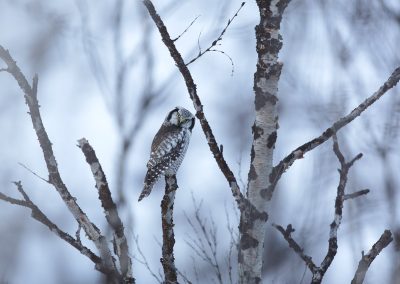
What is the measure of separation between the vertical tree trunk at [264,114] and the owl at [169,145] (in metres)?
2.64

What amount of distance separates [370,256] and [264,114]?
2.87ft

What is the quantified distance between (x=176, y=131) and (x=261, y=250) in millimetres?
3449

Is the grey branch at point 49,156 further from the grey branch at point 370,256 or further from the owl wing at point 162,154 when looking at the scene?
the owl wing at point 162,154

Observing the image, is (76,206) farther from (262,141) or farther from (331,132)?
(331,132)

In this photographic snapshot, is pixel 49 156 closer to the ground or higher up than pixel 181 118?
closer to the ground

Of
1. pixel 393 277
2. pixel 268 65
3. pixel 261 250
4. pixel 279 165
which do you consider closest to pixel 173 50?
pixel 268 65

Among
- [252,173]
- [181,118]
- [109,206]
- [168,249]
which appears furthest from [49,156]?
[181,118]

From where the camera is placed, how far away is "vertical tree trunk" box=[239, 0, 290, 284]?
346 centimetres

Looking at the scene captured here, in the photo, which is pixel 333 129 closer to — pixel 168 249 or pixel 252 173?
pixel 252 173

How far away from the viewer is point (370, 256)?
3266 millimetres

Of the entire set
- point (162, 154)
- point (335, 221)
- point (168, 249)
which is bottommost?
point (168, 249)

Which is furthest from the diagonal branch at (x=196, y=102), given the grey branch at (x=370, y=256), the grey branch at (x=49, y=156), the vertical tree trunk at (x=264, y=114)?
the grey branch at (x=49, y=156)

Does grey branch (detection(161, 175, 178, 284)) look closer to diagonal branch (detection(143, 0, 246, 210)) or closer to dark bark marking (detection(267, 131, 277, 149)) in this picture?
diagonal branch (detection(143, 0, 246, 210))

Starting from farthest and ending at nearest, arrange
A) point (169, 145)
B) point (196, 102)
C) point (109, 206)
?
point (169, 145) < point (196, 102) < point (109, 206)
